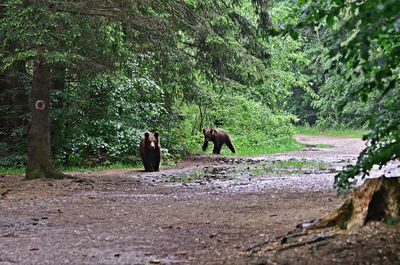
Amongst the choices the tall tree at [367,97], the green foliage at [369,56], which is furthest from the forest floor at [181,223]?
the green foliage at [369,56]

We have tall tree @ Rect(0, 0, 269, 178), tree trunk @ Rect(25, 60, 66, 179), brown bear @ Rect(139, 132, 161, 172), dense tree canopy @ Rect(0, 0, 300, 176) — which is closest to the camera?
tall tree @ Rect(0, 0, 269, 178)

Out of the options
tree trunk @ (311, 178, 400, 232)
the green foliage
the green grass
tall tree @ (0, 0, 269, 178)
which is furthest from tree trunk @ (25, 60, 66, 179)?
the green grass

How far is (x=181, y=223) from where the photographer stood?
947 cm

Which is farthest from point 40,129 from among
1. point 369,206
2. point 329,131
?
point 329,131

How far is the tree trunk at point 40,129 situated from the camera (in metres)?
15.8

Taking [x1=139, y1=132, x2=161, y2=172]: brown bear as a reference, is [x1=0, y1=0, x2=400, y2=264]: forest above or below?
above

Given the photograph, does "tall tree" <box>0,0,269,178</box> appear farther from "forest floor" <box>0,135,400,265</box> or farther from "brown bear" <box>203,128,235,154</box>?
"brown bear" <box>203,128,235,154</box>

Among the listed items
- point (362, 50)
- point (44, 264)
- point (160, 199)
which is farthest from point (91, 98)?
point (362, 50)

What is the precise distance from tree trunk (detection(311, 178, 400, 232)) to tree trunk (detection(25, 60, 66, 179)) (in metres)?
10.4

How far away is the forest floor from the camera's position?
20.1ft

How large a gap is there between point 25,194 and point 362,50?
35.7 feet

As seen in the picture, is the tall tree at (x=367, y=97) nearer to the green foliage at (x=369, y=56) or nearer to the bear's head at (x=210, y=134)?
the green foliage at (x=369, y=56)

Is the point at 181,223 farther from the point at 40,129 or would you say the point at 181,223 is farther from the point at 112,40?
the point at 40,129

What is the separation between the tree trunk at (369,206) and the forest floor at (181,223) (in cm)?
21
